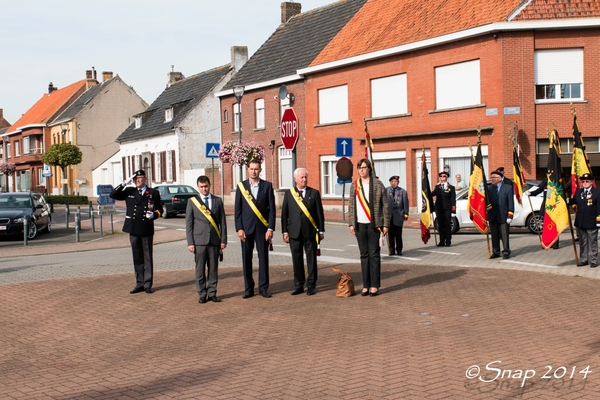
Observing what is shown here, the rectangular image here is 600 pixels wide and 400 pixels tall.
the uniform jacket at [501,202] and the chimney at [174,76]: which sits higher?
the chimney at [174,76]

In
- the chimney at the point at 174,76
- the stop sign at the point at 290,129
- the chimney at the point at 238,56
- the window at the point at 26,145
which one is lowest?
the stop sign at the point at 290,129

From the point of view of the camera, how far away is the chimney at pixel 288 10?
4291 cm

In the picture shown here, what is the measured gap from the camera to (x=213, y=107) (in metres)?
47.4

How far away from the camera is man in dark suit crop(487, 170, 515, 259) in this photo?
14578 mm

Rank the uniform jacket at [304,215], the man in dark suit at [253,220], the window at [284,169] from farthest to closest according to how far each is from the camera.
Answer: the window at [284,169], the uniform jacket at [304,215], the man in dark suit at [253,220]

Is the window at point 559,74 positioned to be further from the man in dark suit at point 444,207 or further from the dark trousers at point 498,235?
the dark trousers at point 498,235

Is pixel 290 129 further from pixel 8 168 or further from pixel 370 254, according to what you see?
pixel 8 168

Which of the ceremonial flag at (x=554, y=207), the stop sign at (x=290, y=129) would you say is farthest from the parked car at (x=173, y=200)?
the ceremonial flag at (x=554, y=207)

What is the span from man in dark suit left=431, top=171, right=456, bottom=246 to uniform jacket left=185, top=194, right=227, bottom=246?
813 cm

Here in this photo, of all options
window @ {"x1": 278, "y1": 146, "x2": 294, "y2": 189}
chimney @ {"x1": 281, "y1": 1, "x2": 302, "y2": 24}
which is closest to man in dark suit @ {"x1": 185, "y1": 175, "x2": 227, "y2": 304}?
window @ {"x1": 278, "y1": 146, "x2": 294, "y2": 189}

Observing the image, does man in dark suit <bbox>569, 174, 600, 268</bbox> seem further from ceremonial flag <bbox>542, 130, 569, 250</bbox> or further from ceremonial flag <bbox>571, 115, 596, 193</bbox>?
ceremonial flag <bbox>571, 115, 596, 193</bbox>

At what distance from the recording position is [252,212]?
10.6 metres

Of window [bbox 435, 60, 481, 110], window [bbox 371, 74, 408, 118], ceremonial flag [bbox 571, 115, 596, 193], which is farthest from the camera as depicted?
window [bbox 371, 74, 408, 118]

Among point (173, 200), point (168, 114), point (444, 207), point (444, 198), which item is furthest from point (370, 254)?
point (168, 114)
